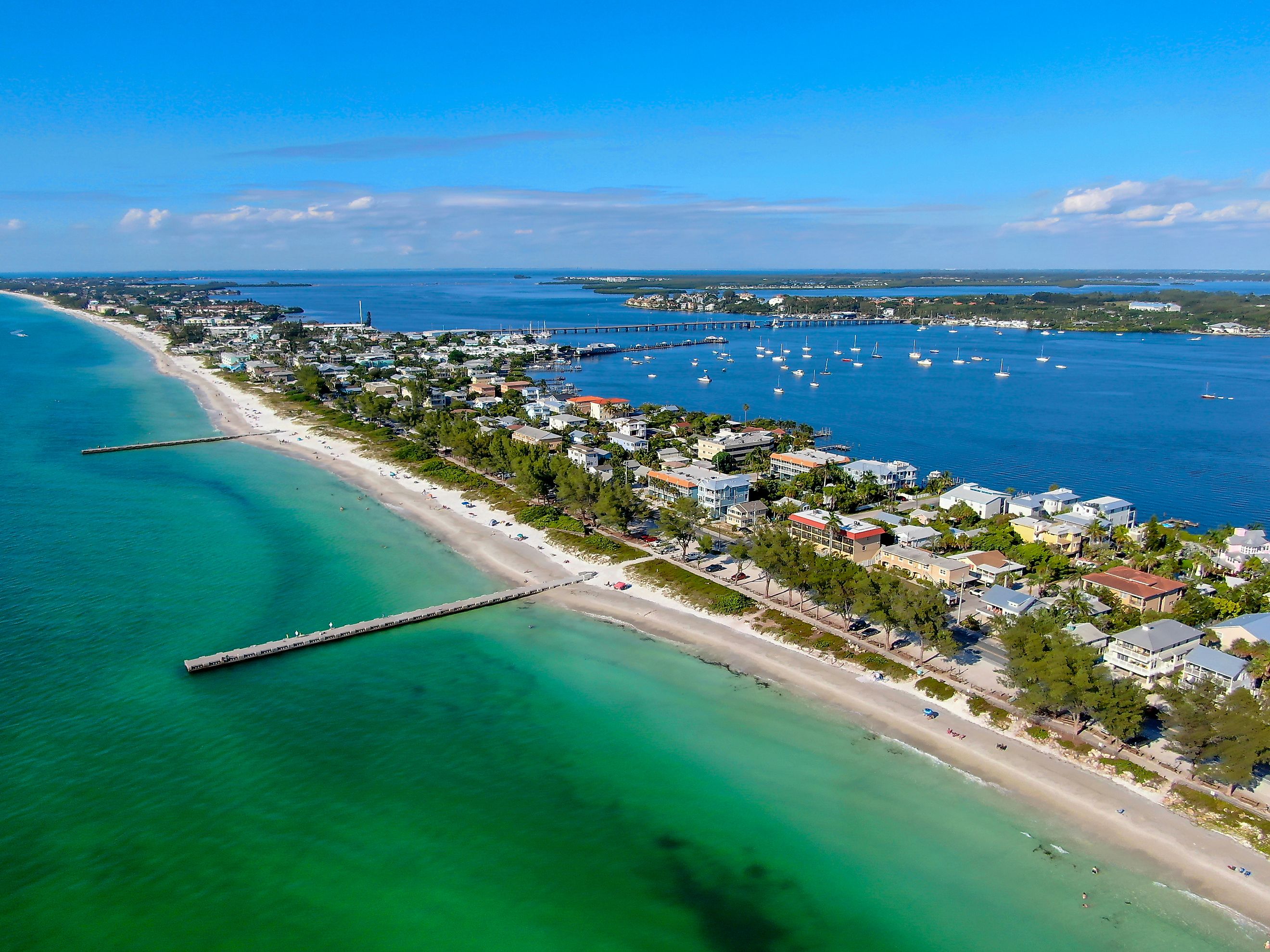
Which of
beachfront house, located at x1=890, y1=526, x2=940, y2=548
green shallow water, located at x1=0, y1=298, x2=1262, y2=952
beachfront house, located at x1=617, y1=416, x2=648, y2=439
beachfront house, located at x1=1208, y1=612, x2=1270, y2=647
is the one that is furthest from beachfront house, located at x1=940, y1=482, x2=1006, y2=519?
beachfront house, located at x1=617, y1=416, x2=648, y2=439

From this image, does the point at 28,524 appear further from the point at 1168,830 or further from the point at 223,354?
the point at 223,354

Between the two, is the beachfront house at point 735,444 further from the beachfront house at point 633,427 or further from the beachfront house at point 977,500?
the beachfront house at point 977,500

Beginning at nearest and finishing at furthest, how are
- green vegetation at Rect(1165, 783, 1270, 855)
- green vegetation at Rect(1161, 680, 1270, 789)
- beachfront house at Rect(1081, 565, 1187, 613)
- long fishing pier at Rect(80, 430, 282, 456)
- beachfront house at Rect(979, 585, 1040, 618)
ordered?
green vegetation at Rect(1165, 783, 1270, 855) < green vegetation at Rect(1161, 680, 1270, 789) < beachfront house at Rect(979, 585, 1040, 618) < beachfront house at Rect(1081, 565, 1187, 613) < long fishing pier at Rect(80, 430, 282, 456)

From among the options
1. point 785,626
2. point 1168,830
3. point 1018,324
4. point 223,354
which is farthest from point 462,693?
point 1018,324

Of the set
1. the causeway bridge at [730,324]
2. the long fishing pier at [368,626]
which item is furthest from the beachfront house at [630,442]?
the causeway bridge at [730,324]

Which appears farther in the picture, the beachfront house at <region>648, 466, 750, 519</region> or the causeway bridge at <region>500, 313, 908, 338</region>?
the causeway bridge at <region>500, 313, 908, 338</region>

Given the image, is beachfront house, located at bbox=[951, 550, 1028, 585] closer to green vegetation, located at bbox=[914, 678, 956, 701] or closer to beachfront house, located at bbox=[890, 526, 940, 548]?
beachfront house, located at bbox=[890, 526, 940, 548]
